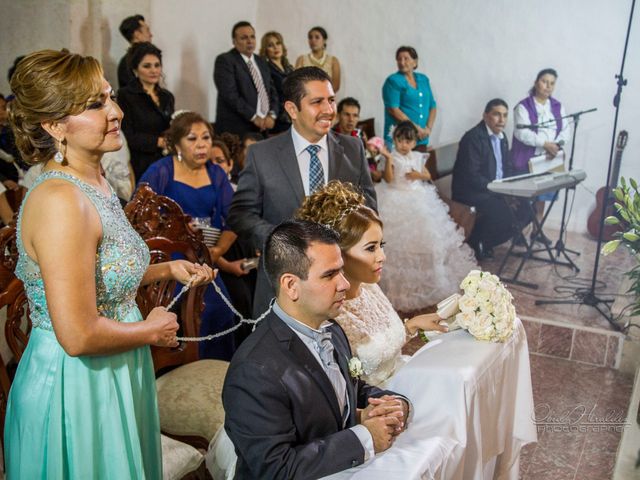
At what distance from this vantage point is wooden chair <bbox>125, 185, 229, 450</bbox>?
2865 mm

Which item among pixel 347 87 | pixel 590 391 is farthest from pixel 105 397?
pixel 347 87

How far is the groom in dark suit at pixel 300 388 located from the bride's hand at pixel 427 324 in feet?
2.61

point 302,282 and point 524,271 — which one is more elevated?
point 302,282

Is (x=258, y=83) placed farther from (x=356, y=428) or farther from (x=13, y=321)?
(x=356, y=428)

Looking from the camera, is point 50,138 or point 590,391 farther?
point 590,391

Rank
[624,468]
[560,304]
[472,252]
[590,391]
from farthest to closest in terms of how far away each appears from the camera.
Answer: [472,252] < [560,304] < [590,391] < [624,468]

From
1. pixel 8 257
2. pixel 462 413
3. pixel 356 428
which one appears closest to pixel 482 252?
pixel 462 413

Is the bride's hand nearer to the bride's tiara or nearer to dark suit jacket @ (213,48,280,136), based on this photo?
the bride's tiara

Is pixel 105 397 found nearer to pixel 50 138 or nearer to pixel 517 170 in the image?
pixel 50 138

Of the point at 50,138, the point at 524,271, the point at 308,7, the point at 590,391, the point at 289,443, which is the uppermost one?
the point at 308,7

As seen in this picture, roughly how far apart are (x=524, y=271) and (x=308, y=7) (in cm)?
294

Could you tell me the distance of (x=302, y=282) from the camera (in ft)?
6.42

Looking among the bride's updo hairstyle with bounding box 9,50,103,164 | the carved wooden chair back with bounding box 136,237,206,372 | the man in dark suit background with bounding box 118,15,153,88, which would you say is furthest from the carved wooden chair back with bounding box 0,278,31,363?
the man in dark suit background with bounding box 118,15,153,88

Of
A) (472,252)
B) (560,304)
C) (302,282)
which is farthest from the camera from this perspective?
(472,252)
